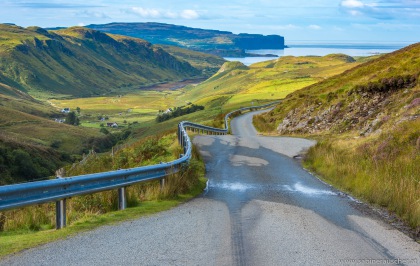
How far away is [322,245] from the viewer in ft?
24.6

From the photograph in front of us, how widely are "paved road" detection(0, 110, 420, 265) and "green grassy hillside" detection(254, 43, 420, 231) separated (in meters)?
0.78

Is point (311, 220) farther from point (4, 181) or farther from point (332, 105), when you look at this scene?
point (4, 181)

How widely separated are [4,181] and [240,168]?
1396 inches

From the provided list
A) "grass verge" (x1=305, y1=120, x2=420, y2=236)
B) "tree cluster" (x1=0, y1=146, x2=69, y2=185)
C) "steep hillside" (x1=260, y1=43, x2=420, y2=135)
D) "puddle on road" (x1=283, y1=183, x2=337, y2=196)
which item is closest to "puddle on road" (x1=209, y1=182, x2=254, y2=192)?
"puddle on road" (x1=283, y1=183, x2=337, y2=196)

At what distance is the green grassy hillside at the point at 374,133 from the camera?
10938 millimetres

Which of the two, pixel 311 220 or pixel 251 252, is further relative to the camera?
pixel 311 220

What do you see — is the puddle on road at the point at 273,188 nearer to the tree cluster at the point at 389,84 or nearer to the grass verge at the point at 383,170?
the grass verge at the point at 383,170

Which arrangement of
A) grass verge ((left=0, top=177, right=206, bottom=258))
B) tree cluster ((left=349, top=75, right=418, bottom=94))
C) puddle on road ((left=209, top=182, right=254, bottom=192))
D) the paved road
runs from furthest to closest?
tree cluster ((left=349, top=75, right=418, bottom=94))
puddle on road ((left=209, top=182, right=254, bottom=192))
grass verge ((left=0, top=177, right=206, bottom=258))
the paved road

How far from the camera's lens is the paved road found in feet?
22.0

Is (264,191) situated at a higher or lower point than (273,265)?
lower

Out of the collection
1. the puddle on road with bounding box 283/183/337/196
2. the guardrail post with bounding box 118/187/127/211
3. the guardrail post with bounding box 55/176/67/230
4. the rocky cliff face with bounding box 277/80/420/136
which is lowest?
the rocky cliff face with bounding box 277/80/420/136

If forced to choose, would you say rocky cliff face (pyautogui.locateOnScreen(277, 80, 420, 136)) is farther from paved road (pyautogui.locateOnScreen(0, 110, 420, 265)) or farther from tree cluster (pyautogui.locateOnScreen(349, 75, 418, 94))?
paved road (pyautogui.locateOnScreen(0, 110, 420, 265))

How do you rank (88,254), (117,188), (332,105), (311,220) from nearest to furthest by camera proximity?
1. (88,254)
2. (311,220)
3. (117,188)
4. (332,105)

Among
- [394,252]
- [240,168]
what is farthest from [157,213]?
[240,168]
